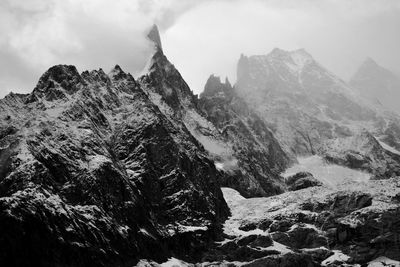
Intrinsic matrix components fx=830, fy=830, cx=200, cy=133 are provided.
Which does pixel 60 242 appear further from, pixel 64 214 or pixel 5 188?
pixel 5 188

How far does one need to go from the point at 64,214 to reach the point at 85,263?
1266 cm

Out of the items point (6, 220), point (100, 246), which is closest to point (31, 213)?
point (6, 220)

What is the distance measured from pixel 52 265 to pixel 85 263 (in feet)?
Answer: 31.4

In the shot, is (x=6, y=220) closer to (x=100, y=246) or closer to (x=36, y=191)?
(x=36, y=191)

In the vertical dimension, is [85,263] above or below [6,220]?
below

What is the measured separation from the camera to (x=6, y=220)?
18625 centimetres

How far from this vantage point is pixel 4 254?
183m

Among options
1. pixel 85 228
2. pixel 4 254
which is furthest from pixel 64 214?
pixel 4 254

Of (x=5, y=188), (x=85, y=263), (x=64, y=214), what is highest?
(x=5, y=188)

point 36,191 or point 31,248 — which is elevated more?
point 36,191

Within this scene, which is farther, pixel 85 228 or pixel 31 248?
pixel 85 228

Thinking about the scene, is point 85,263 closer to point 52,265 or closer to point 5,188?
point 52,265

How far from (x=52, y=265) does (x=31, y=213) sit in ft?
42.3

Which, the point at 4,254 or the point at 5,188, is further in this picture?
the point at 5,188
